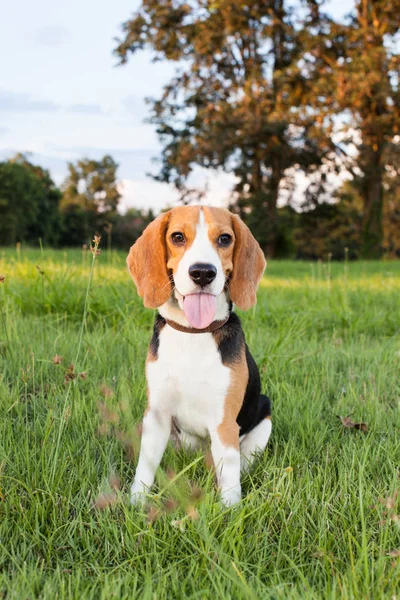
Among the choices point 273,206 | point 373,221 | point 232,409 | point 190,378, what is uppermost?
point 273,206

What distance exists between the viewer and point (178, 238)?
8.60 feet

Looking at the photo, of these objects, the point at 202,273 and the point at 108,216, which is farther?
the point at 108,216

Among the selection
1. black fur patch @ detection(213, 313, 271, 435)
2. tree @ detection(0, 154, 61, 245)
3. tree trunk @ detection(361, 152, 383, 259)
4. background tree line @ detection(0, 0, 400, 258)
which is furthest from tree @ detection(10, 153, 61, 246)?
black fur patch @ detection(213, 313, 271, 435)

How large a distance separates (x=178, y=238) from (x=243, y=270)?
39 cm

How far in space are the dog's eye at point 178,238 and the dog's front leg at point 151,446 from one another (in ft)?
2.79

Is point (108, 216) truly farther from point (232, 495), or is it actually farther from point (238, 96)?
point (232, 495)

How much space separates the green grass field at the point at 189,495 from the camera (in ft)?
6.36

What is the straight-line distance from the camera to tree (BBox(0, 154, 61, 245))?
36.1 meters

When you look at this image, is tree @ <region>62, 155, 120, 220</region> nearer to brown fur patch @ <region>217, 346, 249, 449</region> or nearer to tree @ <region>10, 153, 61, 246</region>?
tree @ <region>10, 153, 61, 246</region>

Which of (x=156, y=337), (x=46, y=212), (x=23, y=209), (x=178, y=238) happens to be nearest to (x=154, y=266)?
(x=178, y=238)

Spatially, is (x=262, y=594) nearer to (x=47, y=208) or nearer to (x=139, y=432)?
(x=139, y=432)

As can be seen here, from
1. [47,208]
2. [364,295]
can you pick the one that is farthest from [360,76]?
[47,208]

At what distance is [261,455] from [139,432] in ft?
2.35

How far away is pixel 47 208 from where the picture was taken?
1751 inches
